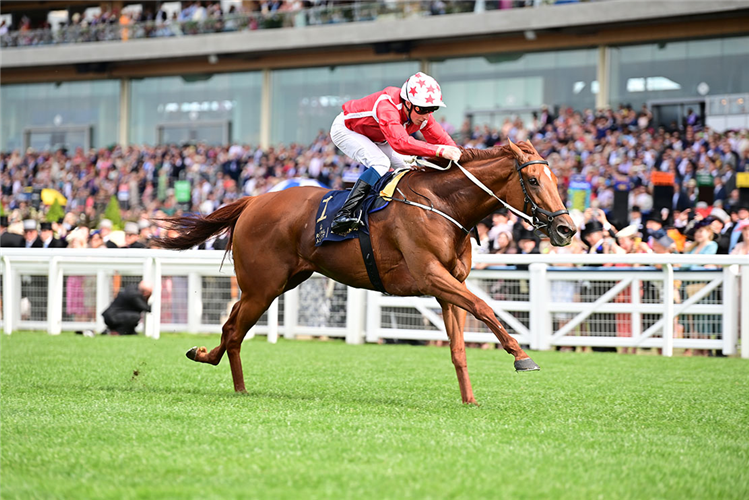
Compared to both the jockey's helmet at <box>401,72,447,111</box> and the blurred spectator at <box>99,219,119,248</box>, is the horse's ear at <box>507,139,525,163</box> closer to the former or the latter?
the jockey's helmet at <box>401,72,447,111</box>

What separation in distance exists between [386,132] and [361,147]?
608 mm

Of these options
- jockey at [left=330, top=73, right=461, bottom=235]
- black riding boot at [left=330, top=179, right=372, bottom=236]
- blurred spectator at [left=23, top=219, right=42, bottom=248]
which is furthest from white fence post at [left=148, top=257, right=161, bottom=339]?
black riding boot at [left=330, top=179, right=372, bottom=236]

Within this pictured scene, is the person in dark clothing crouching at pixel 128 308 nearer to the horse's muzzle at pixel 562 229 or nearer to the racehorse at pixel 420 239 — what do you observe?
the racehorse at pixel 420 239

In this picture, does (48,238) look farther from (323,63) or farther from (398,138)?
(323,63)

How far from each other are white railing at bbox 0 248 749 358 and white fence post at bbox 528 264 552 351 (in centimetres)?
1

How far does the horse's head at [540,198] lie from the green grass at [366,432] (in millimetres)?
1133

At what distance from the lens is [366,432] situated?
4445 mm

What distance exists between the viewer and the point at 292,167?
78.8ft

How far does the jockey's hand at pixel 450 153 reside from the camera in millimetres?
5844

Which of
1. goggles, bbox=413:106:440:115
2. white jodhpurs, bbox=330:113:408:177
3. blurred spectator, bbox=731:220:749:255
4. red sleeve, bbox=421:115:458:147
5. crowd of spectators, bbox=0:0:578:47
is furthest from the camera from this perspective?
crowd of spectators, bbox=0:0:578:47

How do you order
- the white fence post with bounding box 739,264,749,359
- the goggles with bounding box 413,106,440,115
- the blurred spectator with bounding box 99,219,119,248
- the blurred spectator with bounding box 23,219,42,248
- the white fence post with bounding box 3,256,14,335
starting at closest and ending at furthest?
the goggles with bounding box 413,106,440,115
the white fence post with bounding box 739,264,749,359
the white fence post with bounding box 3,256,14,335
the blurred spectator with bounding box 99,219,119,248
the blurred spectator with bounding box 23,219,42,248

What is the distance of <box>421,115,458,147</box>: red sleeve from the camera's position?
20.6 feet

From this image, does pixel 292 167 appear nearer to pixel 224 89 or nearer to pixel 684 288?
pixel 224 89

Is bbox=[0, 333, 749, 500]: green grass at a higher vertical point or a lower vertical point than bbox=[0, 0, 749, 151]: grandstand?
lower
